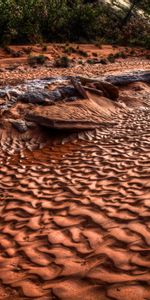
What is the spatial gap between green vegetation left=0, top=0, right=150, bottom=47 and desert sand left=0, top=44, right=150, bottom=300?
12737mm

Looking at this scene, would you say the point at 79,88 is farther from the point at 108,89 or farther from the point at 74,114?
the point at 74,114

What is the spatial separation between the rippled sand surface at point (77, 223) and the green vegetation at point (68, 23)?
553 inches

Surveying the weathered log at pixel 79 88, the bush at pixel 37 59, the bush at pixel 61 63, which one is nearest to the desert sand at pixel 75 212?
the weathered log at pixel 79 88

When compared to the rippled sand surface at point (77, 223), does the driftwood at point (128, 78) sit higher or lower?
higher

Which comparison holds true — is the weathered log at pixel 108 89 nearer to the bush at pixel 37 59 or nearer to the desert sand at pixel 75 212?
the desert sand at pixel 75 212

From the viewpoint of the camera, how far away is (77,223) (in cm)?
432

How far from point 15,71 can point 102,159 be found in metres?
9.16

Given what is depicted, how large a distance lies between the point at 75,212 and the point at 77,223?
0.91 ft

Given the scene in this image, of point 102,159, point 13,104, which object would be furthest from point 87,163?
point 13,104

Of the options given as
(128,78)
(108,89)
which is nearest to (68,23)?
(128,78)

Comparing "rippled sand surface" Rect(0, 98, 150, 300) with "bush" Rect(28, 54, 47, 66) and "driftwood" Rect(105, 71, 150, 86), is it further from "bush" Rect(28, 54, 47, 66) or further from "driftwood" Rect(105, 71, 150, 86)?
"bush" Rect(28, 54, 47, 66)

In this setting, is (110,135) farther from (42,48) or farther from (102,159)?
(42,48)

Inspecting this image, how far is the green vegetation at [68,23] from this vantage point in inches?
763

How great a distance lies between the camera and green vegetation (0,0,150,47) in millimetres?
19375
